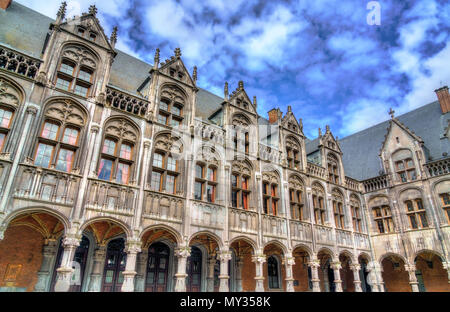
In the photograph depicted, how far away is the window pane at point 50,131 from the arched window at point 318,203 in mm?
14986

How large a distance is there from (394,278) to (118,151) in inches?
845

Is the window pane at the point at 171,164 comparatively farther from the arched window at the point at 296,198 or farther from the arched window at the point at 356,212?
the arched window at the point at 356,212

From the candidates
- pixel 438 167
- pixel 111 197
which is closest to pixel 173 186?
pixel 111 197

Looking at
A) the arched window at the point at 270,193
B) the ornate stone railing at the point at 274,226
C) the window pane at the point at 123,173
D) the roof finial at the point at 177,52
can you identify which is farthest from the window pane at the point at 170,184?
the roof finial at the point at 177,52

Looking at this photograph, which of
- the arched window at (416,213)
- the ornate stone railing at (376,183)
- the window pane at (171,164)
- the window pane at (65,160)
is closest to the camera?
the window pane at (65,160)

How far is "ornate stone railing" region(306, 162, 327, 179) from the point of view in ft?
64.8

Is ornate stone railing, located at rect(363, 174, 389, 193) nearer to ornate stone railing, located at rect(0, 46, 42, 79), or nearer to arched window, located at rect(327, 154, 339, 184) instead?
arched window, located at rect(327, 154, 339, 184)

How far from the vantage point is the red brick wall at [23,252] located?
34.6ft

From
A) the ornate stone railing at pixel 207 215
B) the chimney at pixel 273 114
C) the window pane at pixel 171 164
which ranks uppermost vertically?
the chimney at pixel 273 114

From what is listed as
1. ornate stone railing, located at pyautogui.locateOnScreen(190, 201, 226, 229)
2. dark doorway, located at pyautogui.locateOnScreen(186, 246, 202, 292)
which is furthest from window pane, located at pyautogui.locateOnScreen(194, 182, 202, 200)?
dark doorway, located at pyautogui.locateOnScreen(186, 246, 202, 292)

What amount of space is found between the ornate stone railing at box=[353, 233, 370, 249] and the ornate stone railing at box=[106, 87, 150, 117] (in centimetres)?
1633

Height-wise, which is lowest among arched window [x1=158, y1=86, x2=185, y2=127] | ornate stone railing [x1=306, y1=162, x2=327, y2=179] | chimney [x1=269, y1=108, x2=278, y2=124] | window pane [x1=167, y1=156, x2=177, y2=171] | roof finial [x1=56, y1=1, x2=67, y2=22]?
window pane [x1=167, y1=156, x2=177, y2=171]

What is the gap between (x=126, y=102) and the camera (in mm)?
13219

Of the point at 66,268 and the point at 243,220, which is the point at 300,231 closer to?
the point at 243,220
